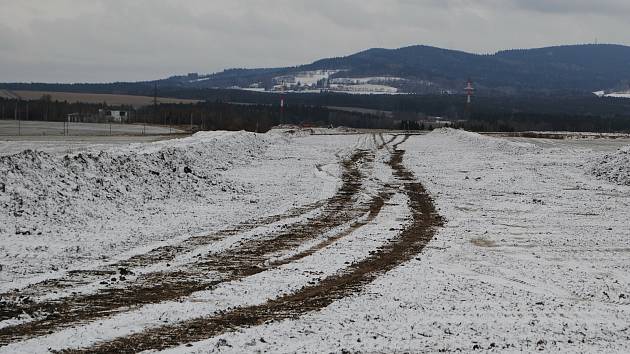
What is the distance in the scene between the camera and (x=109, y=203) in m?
14.6

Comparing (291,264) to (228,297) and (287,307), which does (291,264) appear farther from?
(287,307)

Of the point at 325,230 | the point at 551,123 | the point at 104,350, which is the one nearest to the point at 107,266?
the point at 104,350

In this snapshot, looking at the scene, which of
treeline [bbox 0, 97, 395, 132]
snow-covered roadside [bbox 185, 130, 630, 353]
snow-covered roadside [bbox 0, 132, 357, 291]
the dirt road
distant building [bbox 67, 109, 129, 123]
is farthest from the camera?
distant building [bbox 67, 109, 129, 123]

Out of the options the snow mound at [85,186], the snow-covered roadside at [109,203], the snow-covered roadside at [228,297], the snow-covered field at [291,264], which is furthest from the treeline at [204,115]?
the snow-covered roadside at [228,297]

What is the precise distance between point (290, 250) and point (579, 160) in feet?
82.6

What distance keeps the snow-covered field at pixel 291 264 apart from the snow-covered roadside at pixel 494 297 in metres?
0.03

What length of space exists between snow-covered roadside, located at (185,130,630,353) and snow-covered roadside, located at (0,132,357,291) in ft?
12.9

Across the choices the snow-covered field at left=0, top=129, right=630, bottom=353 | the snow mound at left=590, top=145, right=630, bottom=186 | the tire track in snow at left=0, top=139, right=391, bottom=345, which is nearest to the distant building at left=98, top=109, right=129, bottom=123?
the snow mound at left=590, top=145, right=630, bottom=186

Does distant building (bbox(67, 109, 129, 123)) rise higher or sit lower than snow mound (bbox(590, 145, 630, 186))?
lower

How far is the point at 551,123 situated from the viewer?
163500mm

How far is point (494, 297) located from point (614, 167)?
1869 cm

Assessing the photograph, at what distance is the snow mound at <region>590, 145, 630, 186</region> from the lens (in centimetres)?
2280

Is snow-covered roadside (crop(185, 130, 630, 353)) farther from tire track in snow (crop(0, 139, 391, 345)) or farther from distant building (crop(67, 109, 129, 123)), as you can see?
distant building (crop(67, 109, 129, 123))

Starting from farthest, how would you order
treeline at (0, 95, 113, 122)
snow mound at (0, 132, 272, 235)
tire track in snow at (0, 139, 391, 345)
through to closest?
1. treeline at (0, 95, 113, 122)
2. snow mound at (0, 132, 272, 235)
3. tire track in snow at (0, 139, 391, 345)
